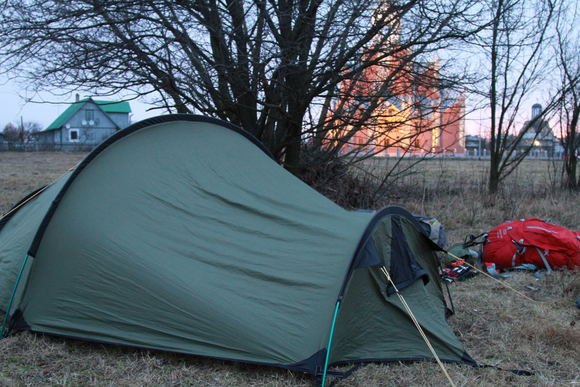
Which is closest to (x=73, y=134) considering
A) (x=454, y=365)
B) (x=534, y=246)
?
(x=534, y=246)

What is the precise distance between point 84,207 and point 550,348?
3.38m

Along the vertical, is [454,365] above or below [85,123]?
below

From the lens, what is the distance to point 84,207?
3.62 metres

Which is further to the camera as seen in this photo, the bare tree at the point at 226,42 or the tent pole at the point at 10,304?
the bare tree at the point at 226,42

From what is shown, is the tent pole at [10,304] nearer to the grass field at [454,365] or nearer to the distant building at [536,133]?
the grass field at [454,365]

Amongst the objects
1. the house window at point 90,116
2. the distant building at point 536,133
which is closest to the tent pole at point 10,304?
the distant building at point 536,133

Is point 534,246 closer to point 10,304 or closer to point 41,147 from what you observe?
point 10,304

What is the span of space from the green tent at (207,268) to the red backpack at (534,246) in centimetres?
206

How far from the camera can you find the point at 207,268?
3.44 meters

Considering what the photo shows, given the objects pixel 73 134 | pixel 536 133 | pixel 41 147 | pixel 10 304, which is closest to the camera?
pixel 10 304

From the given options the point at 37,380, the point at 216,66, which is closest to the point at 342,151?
the point at 216,66

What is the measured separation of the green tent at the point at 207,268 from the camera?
3.22 meters

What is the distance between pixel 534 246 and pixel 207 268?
3828 mm

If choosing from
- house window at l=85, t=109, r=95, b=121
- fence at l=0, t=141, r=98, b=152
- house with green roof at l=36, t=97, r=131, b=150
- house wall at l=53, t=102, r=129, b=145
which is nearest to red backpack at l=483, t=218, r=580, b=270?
fence at l=0, t=141, r=98, b=152
